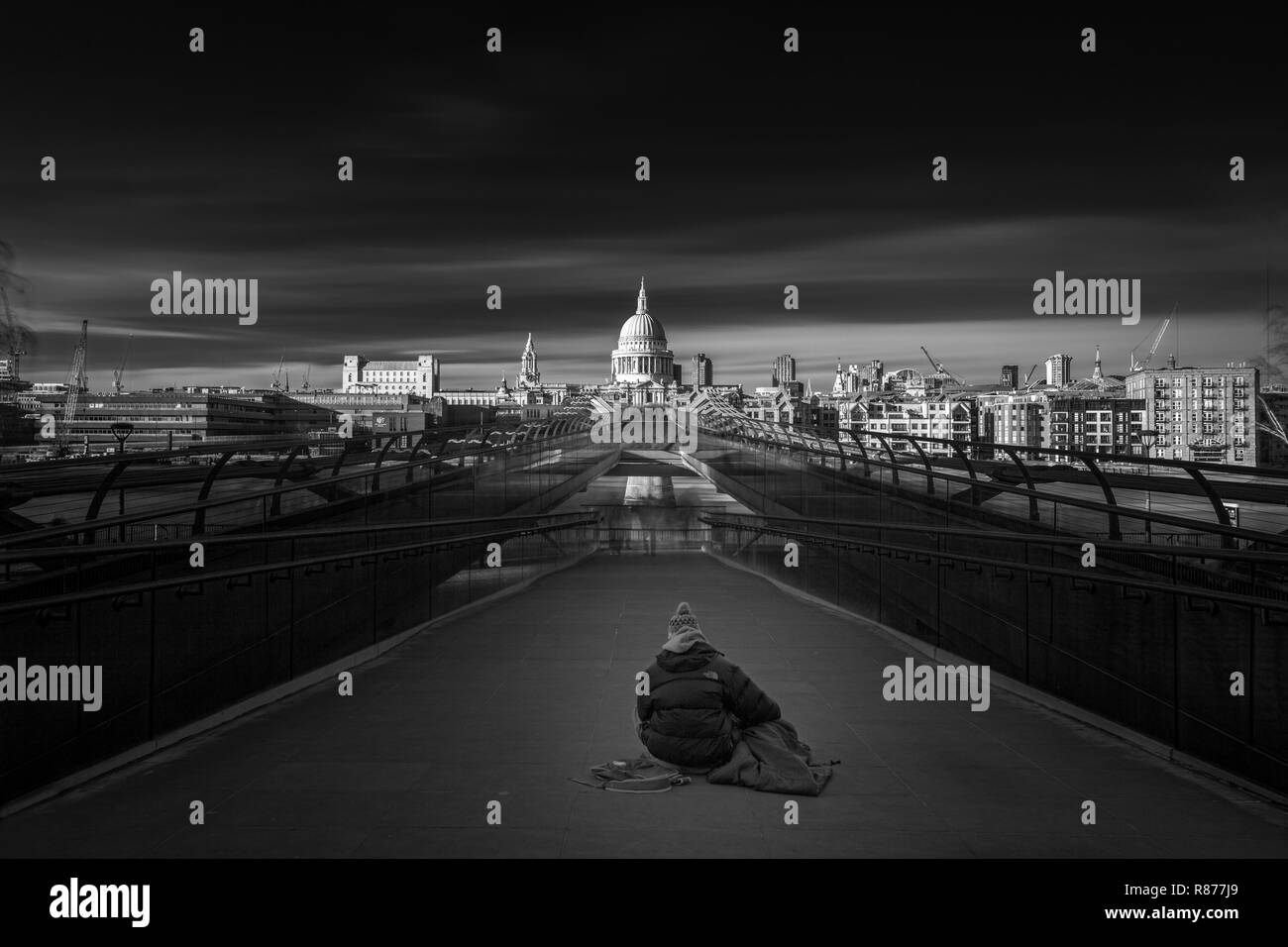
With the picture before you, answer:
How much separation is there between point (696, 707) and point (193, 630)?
14.8 ft

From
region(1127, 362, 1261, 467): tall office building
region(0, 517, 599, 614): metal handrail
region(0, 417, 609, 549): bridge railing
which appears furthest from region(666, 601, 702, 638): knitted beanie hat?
region(1127, 362, 1261, 467): tall office building

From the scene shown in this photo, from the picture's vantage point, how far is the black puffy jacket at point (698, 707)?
602 centimetres

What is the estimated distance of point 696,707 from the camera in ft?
19.7

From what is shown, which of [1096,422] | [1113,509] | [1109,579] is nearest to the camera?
[1109,579]

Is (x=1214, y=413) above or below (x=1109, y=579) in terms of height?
above

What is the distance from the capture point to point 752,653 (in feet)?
33.9

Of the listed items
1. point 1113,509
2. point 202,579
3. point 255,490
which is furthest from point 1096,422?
point 202,579

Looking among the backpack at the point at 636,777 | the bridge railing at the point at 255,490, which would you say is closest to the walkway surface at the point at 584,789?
the backpack at the point at 636,777

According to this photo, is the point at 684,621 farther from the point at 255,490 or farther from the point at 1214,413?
the point at 1214,413

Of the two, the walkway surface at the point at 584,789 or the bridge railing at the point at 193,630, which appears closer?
the walkway surface at the point at 584,789

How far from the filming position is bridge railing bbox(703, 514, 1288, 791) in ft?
22.5

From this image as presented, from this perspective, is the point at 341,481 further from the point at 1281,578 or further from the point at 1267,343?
the point at 1267,343

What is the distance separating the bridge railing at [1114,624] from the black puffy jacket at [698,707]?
10.9 feet

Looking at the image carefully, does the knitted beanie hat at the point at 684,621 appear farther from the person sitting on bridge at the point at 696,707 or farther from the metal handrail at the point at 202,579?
the metal handrail at the point at 202,579
